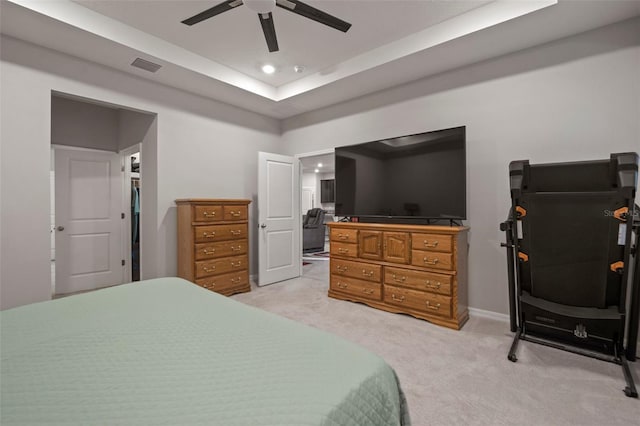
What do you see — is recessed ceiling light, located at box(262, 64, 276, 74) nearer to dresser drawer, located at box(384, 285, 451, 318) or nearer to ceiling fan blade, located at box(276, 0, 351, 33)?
ceiling fan blade, located at box(276, 0, 351, 33)

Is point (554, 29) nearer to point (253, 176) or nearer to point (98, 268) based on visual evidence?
point (253, 176)

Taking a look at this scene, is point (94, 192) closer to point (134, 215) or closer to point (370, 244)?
point (134, 215)

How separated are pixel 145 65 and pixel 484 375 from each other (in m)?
4.31

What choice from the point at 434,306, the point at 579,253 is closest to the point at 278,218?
the point at 434,306

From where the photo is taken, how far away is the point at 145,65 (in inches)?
131

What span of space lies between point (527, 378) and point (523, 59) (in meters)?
2.87

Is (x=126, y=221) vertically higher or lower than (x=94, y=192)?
lower

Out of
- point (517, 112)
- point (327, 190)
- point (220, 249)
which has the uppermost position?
point (517, 112)

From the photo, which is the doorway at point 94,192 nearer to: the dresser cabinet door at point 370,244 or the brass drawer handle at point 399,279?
the dresser cabinet door at point 370,244

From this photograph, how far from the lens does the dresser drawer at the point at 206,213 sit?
3.66 meters

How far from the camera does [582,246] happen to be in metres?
2.22

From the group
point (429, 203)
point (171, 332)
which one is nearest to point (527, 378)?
point (429, 203)

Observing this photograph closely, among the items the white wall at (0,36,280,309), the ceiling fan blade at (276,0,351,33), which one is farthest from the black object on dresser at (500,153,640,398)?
the white wall at (0,36,280,309)

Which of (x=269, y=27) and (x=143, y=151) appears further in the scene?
(x=143, y=151)
